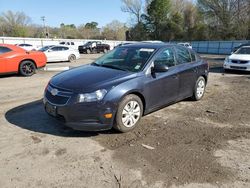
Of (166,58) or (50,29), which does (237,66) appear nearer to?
(166,58)

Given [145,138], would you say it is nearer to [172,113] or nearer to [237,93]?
[172,113]

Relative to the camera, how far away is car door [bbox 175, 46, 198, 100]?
639 cm

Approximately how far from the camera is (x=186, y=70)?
257 inches

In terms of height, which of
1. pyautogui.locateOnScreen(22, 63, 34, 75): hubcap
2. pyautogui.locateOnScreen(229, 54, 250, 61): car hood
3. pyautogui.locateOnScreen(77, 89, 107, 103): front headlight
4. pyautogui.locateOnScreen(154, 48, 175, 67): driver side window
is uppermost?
pyautogui.locateOnScreen(154, 48, 175, 67): driver side window

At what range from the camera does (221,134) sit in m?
5.09

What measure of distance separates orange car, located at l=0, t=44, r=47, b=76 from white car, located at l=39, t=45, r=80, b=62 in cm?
720

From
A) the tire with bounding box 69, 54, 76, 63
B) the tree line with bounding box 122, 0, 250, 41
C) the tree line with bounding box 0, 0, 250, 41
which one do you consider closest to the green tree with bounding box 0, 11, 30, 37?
the tree line with bounding box 0, 0, 250, 41

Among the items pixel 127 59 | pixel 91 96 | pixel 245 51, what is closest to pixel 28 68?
pixel 127 59

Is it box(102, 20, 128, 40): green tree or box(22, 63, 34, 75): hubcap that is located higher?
box(102, 20, 128, 40): green tree

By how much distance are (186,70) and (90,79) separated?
265 cm

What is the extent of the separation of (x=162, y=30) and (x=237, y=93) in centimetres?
5750

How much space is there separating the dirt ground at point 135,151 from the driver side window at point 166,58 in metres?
1.15

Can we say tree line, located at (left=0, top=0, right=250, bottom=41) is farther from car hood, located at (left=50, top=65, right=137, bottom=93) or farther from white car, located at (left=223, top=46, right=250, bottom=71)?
car hood, located at (left=50, top=65, right=137, bottom=93)

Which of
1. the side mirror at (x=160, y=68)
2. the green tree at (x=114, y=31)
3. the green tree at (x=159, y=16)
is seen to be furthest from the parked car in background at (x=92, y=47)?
the green tree at (x=114, y=31)
